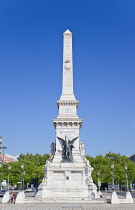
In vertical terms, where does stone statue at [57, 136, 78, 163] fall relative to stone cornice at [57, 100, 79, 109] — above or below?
below

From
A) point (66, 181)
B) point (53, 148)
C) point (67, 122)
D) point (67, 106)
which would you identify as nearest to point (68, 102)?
point (67, 106)

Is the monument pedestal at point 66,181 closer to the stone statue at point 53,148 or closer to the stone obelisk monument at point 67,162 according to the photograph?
the stone obelisk monument at point 67,162

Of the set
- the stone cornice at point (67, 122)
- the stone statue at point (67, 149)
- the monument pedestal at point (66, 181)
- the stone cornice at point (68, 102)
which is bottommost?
the monument pedestal at point (66, 181)

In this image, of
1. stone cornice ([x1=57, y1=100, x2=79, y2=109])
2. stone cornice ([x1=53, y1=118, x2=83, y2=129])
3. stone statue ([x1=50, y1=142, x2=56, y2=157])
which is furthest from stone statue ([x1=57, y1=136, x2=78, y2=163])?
stone cornice ([x1=57, y1=100, x2=79, y2=109])

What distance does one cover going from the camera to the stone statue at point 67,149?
105 feet

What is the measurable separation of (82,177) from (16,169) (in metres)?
41.4

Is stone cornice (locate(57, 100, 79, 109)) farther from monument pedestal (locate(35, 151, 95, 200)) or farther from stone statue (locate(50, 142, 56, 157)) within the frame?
monument pedestal (locate(35, 151, 95, 200))

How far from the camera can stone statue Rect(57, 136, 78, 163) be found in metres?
32.1

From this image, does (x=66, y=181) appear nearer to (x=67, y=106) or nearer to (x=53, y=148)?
(x=53, y=148)

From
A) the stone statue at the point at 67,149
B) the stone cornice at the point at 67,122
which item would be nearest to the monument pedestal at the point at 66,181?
the stone statue at the point at 67,149

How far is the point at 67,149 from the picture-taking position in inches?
1277

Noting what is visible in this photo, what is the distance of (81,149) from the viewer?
116ft

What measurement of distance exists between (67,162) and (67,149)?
1775 mm

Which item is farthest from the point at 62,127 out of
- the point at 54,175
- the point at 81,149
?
the point at 54,175
